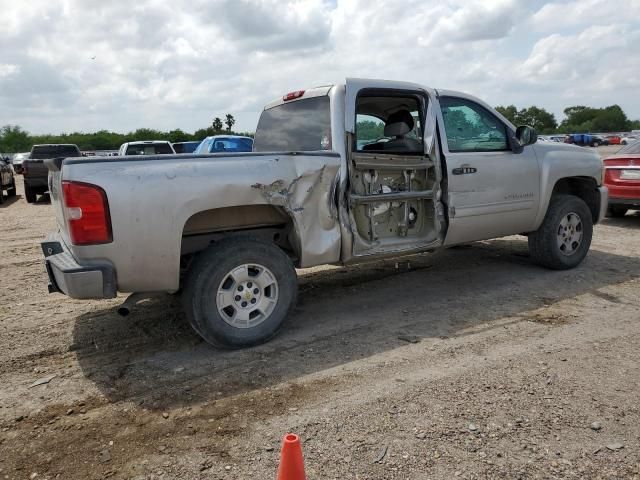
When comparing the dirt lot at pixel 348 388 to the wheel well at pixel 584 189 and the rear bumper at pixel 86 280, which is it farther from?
the wheel well at pixel 584 189

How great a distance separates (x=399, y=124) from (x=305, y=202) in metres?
1.62

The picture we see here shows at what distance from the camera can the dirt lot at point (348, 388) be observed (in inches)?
101

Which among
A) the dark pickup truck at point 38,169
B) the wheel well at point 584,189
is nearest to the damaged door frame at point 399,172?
the wheel well at point 584,189

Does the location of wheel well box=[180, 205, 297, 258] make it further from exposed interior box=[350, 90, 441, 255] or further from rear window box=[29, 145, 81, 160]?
rear window box=[29, 145, 81, 160]

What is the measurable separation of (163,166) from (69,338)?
5.98 ft

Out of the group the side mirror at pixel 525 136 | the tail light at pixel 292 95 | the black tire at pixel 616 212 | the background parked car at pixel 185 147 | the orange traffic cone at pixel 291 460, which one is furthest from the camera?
the background parked car at pixel 185 147

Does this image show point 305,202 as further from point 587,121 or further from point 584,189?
point 587,121

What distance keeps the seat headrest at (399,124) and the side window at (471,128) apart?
1.18 ft

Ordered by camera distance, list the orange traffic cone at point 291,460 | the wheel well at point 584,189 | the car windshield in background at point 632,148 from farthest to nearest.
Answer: the car windshield in background at point 632,148, the wheel well at point 584,189, the orange traffic cone at point 291,460

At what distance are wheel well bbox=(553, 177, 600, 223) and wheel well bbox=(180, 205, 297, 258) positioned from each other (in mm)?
3863

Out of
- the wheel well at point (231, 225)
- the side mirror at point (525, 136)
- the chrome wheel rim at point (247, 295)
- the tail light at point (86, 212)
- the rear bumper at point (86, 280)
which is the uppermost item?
the side mirror at point (525, 136)

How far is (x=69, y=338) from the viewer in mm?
4258

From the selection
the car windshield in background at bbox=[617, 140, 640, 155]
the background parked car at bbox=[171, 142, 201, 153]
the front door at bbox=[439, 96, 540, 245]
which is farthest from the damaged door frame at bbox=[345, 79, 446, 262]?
the background parked car at bbox=[171, 142, 201, 153]

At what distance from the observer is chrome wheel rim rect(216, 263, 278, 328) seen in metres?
3.83
